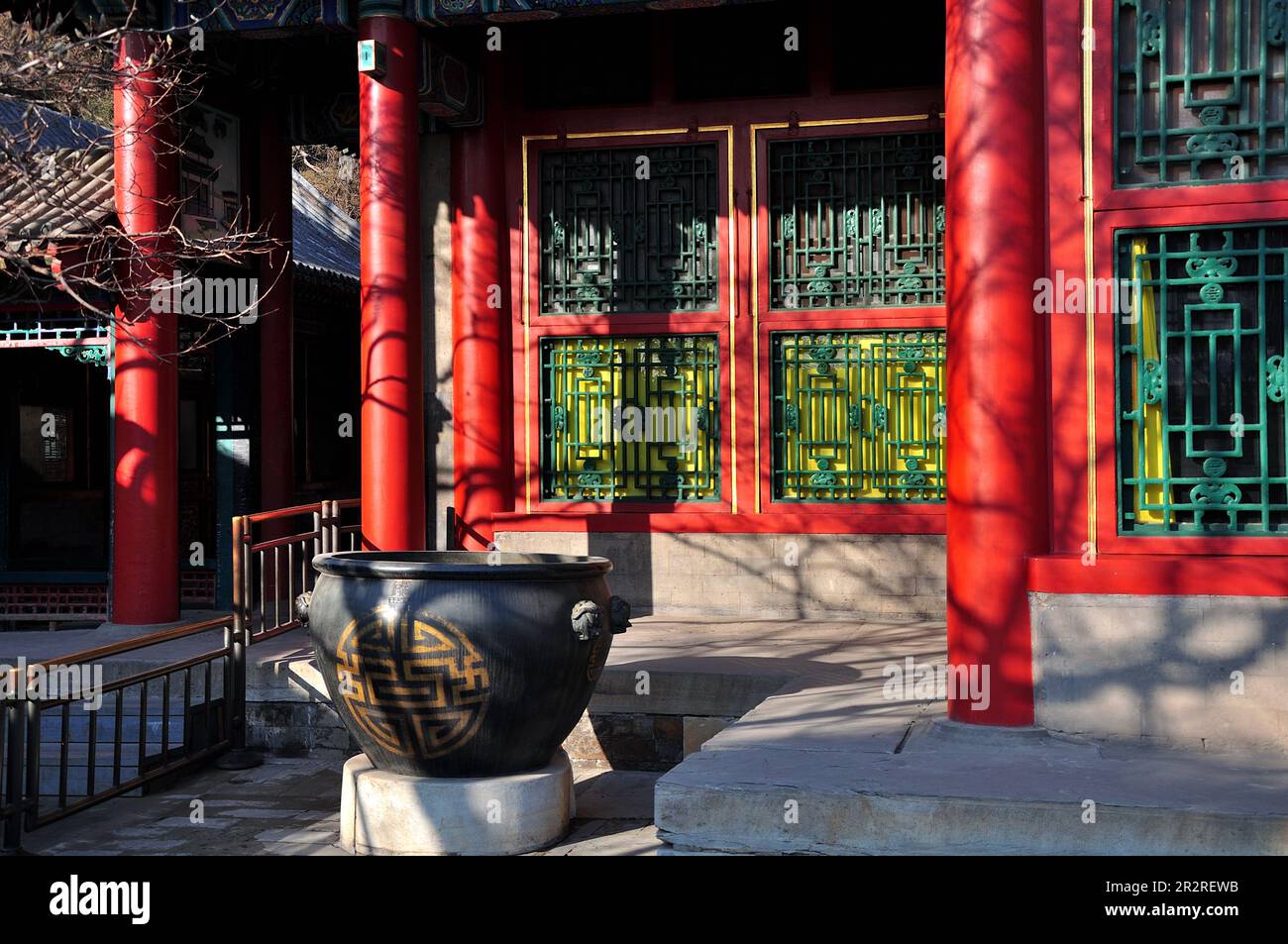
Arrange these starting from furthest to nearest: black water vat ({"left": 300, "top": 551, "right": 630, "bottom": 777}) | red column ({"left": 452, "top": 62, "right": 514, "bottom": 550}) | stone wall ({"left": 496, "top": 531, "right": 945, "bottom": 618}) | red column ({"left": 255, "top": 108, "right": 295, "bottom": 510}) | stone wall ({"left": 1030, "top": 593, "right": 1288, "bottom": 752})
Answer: red column ({"left": 255, "top": 108, "right": 295, "bottom": 510}) < red column ({"left": 452, "top": 62, "right": 514, "bottom": 550}) < stone wall ({"left": 496, "top": 531, "right": 945, "bottom": 618}) < stone wall ({"left": 1030, "top": 593, "right": 1288, "bottom": 752}) < black water vat ({"left": 300, "top": 551, "right": 630, "bottom": 777})

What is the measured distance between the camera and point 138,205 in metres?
9.83

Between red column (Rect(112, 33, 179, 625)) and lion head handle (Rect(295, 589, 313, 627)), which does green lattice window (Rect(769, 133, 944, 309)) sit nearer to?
red column (Rect(112, 33, 179, 625))

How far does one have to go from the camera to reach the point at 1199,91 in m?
6.16

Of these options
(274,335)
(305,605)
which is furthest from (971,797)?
(274,335)

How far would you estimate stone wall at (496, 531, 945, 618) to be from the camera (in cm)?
970

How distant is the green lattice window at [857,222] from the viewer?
983 centimetres

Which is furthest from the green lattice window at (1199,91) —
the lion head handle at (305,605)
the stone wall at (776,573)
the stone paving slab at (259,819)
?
the lion head handle at (305,605)

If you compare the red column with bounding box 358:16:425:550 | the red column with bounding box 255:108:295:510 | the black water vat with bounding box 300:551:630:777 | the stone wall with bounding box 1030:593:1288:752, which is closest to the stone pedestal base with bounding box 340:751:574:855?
the black water vat with bounding box 300:551:630:777

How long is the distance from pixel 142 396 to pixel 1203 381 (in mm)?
7106

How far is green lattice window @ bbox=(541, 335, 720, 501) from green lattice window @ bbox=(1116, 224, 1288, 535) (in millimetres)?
4303

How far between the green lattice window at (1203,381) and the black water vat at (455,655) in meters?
2.61

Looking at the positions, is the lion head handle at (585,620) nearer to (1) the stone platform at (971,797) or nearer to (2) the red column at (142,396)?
(1) the stone platform at (971,797)

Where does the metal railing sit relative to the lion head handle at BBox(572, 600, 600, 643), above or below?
below

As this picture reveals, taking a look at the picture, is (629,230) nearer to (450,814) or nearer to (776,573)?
(776,573)
